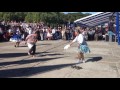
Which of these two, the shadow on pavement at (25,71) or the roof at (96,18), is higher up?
the roof at (96,18)

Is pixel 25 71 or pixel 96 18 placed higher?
pixel 96 18

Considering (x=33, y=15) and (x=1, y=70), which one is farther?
(x=33, y=15)

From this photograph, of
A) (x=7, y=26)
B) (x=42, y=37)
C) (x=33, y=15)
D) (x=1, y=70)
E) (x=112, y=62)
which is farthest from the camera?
(x=33, y=15)

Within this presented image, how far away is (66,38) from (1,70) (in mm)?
17907

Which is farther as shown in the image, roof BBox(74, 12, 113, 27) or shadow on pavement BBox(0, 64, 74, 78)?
roof BBox(74, 12, 113, 27)

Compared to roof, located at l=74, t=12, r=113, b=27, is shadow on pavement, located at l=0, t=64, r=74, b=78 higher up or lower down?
lower down

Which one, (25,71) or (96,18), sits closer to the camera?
(25,71)

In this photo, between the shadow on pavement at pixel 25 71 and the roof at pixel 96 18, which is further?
the roof at pixel 96 18
